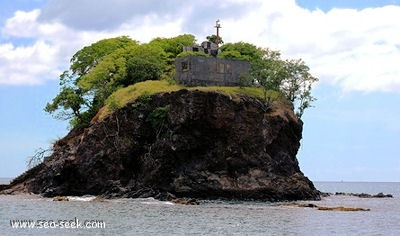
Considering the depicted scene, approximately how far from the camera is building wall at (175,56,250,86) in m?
76.1

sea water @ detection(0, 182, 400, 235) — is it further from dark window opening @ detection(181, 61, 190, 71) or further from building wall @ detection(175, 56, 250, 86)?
dark window opening @ detection(181, 61, 190, 71)

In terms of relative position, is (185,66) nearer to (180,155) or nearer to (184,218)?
(180,155)

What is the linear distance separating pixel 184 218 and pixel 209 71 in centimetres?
3141

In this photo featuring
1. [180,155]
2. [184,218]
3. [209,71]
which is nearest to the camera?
[184,218]

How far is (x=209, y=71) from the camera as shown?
76.9 m

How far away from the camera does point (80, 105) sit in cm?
7962

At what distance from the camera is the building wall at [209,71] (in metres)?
76.1

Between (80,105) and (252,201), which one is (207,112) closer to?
(252,201)

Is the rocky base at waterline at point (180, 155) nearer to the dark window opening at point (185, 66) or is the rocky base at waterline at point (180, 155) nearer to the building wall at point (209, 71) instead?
the building wall at point (209, 71)

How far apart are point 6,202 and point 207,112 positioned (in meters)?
22.4

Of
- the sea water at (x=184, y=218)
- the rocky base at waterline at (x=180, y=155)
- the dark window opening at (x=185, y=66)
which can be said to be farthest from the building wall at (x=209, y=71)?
the sea water at (x=184, y=218)

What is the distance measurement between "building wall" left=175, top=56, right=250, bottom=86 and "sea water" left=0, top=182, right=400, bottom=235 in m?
17.9

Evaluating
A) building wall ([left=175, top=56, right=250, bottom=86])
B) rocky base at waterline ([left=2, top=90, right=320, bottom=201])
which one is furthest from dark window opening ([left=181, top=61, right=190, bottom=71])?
rocky base at waterline ([left=2, top=90, right=320, bottom=201])

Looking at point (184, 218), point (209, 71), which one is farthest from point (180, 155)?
point (184, 218)
